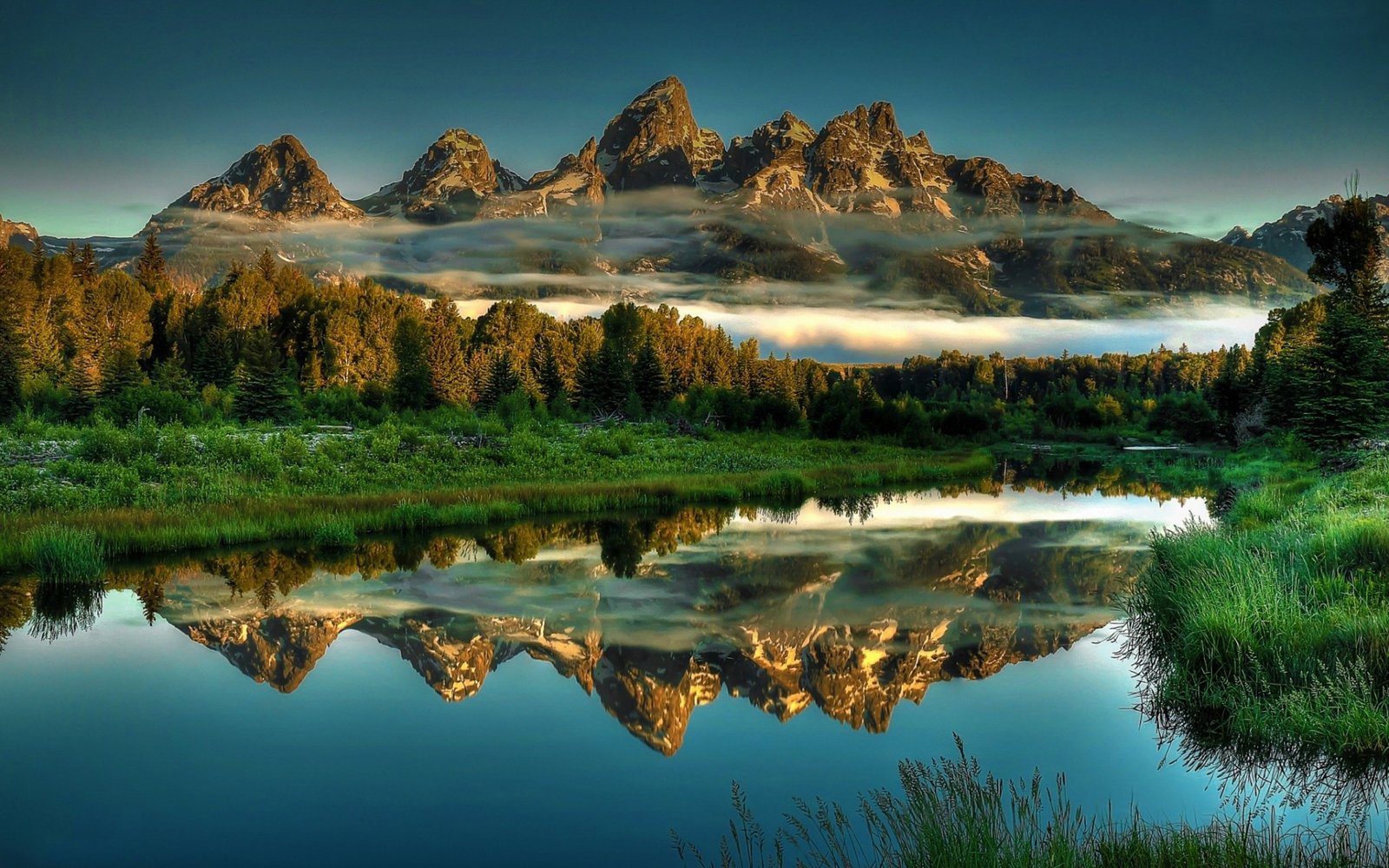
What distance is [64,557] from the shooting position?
1825cm

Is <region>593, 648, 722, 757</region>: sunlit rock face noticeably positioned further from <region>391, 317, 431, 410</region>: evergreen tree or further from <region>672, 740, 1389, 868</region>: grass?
<region>391, 317, 431, 410</region>: evergreen tree

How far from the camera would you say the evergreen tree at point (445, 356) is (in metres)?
73.8

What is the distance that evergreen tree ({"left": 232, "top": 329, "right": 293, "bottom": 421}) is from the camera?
191 ft

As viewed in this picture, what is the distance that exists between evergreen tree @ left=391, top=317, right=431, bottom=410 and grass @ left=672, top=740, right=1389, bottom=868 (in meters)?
61.8

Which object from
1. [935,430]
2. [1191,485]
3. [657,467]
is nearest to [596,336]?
[935,430]

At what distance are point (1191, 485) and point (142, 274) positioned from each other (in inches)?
4029

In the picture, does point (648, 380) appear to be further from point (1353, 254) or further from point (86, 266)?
point (86, 266)

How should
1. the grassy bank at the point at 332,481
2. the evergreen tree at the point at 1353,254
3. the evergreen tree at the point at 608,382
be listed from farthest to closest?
the evergreen tree at the point at 608,382 < the evergreen tree at the point at 1353,254 < the grassy bank at the point at 332,481

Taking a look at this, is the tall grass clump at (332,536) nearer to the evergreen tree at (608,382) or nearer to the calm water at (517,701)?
the calm water at (517,701)

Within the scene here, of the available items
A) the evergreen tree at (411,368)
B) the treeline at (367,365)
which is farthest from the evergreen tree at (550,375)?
the evergreen tree at (411,368)

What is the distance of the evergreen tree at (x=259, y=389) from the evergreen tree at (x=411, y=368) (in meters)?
8.98

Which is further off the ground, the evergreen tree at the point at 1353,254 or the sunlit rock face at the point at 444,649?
the evergreen tree at the point at 1353,254

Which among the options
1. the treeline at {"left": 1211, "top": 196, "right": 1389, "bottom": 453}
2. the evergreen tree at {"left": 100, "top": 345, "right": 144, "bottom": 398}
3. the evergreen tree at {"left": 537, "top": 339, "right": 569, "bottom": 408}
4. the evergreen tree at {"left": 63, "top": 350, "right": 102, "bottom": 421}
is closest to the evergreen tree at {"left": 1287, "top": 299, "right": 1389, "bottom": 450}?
the treeline at {"left": 1211, "top": 196, "right": 1389, "bottom": 453}

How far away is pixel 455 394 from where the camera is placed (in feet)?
246
